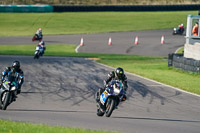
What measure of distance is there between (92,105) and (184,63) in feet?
34.2

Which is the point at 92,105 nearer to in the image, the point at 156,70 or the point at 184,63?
the point at 184,63

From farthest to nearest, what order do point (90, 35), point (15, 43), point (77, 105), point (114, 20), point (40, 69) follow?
point (114, 20), point (90, 35), point (15, 43), point (40, 69), point (77, 105)

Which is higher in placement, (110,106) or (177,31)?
(110,106)

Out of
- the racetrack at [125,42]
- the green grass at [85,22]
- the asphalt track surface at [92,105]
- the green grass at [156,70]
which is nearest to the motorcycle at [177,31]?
the racetrack at [125,42]

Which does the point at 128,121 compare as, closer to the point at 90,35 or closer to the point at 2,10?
the point at 90,35

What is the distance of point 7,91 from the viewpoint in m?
13.7

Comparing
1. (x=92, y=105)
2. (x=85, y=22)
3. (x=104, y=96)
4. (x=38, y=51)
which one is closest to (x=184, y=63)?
(x=38, y=51)

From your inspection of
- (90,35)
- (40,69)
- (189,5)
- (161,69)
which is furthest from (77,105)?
(189,5)

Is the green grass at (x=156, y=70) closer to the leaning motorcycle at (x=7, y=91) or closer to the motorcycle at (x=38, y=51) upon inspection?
the motorcycle at (x=38, y=51)

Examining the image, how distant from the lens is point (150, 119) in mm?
13047

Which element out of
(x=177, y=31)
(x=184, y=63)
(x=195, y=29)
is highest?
(x=195, y=29)

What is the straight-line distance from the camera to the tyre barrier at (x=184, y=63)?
2346 centimetres

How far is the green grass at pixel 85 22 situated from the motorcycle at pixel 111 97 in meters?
38.7

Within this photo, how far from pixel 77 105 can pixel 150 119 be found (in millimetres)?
2916
